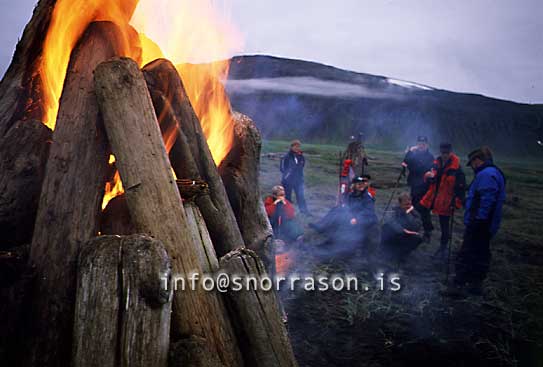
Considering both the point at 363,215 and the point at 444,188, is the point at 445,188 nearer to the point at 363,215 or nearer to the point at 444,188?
the point at 444,188

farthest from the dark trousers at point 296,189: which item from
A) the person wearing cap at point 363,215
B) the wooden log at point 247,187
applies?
the wooden log at point 247,187

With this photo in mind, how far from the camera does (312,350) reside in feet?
12.7

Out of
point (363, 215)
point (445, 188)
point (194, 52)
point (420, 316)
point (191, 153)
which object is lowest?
point (420, 316)

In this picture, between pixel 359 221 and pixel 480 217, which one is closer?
pixel 480 217

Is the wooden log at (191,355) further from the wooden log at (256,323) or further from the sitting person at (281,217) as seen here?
the sitting person at (281,217)

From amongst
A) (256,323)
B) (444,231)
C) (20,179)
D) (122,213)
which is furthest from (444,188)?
(20,179)

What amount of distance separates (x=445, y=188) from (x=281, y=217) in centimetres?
320

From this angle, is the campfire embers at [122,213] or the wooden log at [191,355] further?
the campfire embers at [122,213]

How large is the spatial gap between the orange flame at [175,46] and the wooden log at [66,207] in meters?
0.23

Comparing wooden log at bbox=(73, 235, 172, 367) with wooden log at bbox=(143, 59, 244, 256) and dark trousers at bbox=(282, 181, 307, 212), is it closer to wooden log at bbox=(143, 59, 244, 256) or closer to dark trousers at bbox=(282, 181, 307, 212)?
wooden log at bbox=(143, 59, 244, 256)

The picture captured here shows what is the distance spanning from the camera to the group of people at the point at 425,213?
5.97m

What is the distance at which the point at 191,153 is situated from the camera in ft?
9.62

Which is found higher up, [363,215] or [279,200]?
[279,200]

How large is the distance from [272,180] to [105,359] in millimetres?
13334
